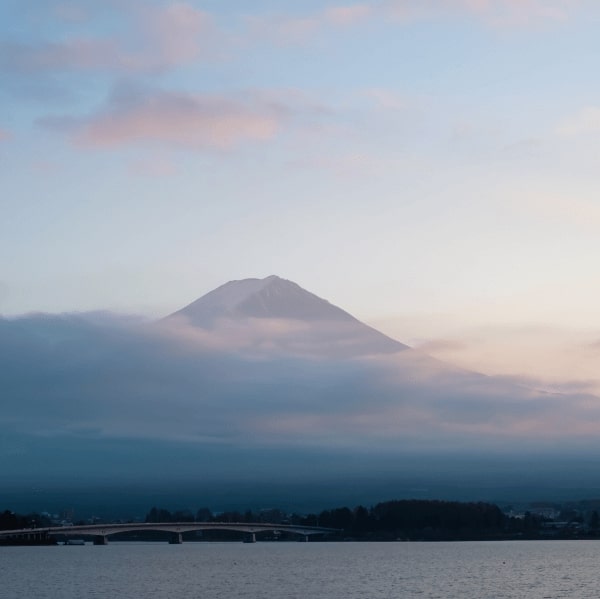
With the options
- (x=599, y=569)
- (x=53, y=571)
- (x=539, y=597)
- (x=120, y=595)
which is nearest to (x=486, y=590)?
(x=539, y=597)

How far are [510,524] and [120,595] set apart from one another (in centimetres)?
13914

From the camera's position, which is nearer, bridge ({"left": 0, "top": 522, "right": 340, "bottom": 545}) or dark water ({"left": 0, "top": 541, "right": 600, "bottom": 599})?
dark water ({"left": 0, "top": 541, "right": 600, "bottom": 599})

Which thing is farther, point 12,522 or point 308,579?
point 12,522

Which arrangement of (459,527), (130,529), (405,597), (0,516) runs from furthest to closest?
(459,527) → (0,516) → (130,529) → (405,597)

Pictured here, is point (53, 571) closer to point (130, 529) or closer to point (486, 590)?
point (486, 590)

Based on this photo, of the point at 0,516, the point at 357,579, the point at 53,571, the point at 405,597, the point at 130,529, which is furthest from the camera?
the point at 0,516

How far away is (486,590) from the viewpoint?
2773 inches

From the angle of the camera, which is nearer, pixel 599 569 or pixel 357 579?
pixel 357 579

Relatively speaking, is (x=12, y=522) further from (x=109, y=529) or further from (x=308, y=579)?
(x=308, y=579)

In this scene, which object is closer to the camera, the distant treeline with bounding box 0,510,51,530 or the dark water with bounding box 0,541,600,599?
the dark water with bounding box 0,541,600,599

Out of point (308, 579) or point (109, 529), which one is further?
point (109, 529)

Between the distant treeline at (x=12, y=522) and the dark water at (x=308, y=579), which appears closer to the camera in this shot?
the dark water at (x=308, y=579)

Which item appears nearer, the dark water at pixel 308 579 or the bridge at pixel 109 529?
the dark water at pixel 308 579

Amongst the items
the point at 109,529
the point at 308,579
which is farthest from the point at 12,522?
the point at 308,579
